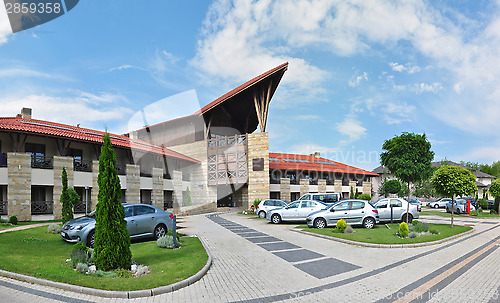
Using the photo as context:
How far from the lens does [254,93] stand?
34031mm

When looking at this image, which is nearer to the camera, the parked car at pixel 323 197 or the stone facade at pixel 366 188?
the parked car at pixel 323 197

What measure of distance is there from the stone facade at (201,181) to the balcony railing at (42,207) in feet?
54.0

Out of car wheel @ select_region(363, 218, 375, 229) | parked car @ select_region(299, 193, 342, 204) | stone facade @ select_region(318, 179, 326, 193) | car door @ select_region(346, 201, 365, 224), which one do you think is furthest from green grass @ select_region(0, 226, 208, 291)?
stone facade @ select_region(318, 179, 326, 193)

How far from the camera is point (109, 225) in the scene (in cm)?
799

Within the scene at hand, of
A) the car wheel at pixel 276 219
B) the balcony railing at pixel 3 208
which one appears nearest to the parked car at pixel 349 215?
the car wheel at pixel 276 219

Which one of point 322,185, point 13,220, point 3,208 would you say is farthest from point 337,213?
point 322,185

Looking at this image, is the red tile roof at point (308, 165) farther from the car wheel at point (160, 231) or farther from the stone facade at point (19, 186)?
the car wheel at point (160, 231)

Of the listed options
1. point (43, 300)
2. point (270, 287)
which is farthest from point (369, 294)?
point (43, 300)

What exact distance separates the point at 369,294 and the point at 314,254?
4084 millimetres

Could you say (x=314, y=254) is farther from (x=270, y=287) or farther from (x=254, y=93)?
(x=254, y=93)

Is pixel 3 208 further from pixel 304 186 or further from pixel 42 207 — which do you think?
pixel 304 186

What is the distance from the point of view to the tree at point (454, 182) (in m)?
17.2

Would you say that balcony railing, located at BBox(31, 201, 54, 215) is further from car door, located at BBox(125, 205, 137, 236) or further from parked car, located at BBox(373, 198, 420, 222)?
parked car, located at BBox(373, 198, 420, 222)

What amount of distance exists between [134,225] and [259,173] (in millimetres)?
21757
